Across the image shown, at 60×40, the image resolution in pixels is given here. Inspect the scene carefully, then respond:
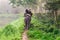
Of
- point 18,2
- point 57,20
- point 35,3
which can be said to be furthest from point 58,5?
point 18,2

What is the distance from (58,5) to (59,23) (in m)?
2.10

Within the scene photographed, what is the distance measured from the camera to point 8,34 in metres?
16.5

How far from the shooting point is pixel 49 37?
15.7 meters

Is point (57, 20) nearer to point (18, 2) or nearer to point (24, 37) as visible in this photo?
point (24, 37)

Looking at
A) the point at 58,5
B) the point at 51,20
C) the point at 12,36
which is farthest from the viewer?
the point at 51,20

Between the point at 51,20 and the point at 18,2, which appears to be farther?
the point at 18,2

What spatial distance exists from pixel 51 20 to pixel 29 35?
561 centimetres

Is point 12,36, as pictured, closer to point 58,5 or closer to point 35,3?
point 58,5

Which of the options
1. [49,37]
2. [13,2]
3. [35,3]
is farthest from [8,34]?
[13,2]

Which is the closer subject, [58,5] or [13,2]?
[58,5]

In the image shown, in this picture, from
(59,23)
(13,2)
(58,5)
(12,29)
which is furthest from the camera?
(13,2)

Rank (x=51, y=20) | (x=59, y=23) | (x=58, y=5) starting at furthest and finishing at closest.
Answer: (x=51, y=20), (x=59, y=23), (x=58, y=5)

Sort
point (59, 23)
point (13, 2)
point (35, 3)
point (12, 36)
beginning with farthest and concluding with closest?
point (13, 2) < point (35, 3) < point (59, 23) < point (12, 36)

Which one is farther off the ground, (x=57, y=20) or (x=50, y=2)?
(x=50, y=2)
